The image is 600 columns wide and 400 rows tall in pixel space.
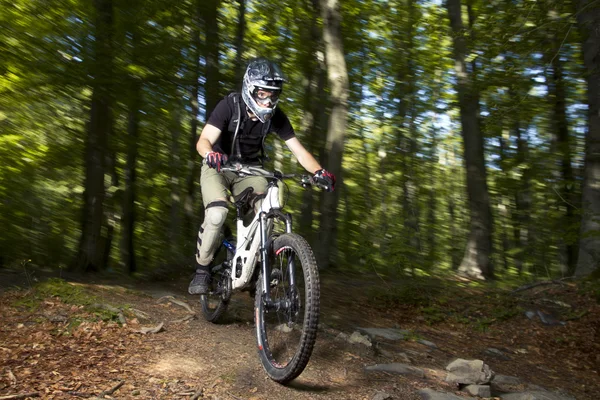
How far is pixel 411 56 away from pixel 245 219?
38.7ft

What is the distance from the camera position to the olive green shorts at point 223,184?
521cm

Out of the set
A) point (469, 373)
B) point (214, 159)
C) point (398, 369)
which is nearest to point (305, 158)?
point (214, 159)

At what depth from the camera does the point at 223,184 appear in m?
5.34

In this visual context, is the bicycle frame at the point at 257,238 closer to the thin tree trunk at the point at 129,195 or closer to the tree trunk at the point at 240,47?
the tree trunk at the point at 240,47

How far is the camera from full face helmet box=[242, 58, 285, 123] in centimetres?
474

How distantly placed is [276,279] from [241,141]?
1.54 metres

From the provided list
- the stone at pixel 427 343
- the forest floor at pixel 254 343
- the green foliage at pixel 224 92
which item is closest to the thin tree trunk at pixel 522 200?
the green foliage at pixel 224 92

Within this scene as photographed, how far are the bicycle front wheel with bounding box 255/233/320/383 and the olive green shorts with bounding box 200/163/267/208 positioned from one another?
0.92 m

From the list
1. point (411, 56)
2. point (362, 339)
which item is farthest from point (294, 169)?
point (362, 339)

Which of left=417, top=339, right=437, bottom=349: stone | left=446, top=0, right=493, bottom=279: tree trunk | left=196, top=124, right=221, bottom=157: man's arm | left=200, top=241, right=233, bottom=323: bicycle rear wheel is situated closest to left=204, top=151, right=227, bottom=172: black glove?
left=196, top=124, right=221, bottom=157: man's arm

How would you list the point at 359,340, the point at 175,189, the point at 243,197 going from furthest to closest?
the point at 175,189 → the point at 359,340 → the point at 243,197

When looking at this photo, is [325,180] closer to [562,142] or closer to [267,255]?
[267,255]

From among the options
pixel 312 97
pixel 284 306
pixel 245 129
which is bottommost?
pixel 284 306

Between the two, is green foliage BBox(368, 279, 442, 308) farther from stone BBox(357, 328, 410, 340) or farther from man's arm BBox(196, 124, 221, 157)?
man's arm BBox(196, 124, 221, 157)
